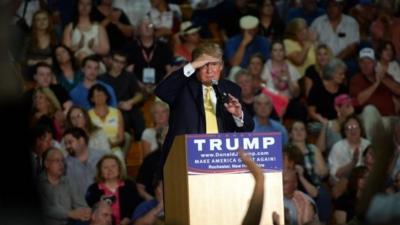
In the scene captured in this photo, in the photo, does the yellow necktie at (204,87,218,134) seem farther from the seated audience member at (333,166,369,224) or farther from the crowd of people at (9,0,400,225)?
the seated audience member at (333,166,369,224)

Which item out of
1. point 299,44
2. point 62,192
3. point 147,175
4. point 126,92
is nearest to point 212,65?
point 62,192

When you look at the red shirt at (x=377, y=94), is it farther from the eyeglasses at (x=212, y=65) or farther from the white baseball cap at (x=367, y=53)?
the eyeglasses at (x=212, y=65)

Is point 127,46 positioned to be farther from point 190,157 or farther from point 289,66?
point 190,157

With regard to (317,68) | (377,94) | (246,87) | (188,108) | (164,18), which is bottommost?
(188,108)

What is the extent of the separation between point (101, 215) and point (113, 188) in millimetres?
523

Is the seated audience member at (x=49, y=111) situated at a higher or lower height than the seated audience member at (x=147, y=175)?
higher

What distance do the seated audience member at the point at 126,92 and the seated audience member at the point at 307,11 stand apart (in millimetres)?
2777

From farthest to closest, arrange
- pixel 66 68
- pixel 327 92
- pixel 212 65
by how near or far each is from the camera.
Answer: pixel 327 92 → pixel 66 68 → pixel 212 65

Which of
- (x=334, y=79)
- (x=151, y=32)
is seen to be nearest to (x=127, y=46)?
(x=151, y=32)

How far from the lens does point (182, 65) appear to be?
977 centimetres

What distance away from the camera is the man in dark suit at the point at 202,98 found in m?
6.26

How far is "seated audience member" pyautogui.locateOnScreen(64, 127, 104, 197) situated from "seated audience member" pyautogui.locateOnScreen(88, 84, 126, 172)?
0.63m

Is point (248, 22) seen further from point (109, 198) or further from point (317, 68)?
point (109, 198)

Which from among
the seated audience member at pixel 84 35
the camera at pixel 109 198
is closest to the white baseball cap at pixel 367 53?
the seated audience member at pixel 84 35
